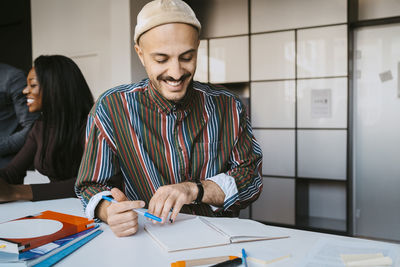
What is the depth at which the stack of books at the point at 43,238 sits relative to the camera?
0.75 metres

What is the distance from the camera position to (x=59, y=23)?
163 inches

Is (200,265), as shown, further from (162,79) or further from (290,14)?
(290,14)

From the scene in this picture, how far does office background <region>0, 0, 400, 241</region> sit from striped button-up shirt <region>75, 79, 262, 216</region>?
2.30 metres

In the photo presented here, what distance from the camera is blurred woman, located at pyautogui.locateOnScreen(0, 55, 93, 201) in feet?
6.03

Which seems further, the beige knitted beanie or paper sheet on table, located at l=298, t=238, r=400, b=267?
the beige knitted beanie

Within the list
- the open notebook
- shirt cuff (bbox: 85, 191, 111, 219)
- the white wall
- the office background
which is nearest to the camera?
the open notebook

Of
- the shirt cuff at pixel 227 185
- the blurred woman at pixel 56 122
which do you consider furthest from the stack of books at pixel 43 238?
the blurred woman at pixel 56 122

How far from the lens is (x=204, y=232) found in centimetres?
91

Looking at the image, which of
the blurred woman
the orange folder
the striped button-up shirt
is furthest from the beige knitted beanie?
the blurred woman

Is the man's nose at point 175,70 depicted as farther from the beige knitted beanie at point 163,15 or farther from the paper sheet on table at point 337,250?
the paper sheet on table at point 337,250

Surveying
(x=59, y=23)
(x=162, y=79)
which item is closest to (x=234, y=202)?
(x=162, y=79)

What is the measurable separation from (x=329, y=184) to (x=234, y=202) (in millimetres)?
3000

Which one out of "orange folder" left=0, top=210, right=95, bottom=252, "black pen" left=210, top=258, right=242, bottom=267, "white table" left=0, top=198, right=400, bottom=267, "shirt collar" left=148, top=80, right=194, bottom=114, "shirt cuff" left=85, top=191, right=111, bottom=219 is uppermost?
"shirt collar" left=148, top=80, right=194, bottom=114

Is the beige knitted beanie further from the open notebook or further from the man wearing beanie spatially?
the open notebook
